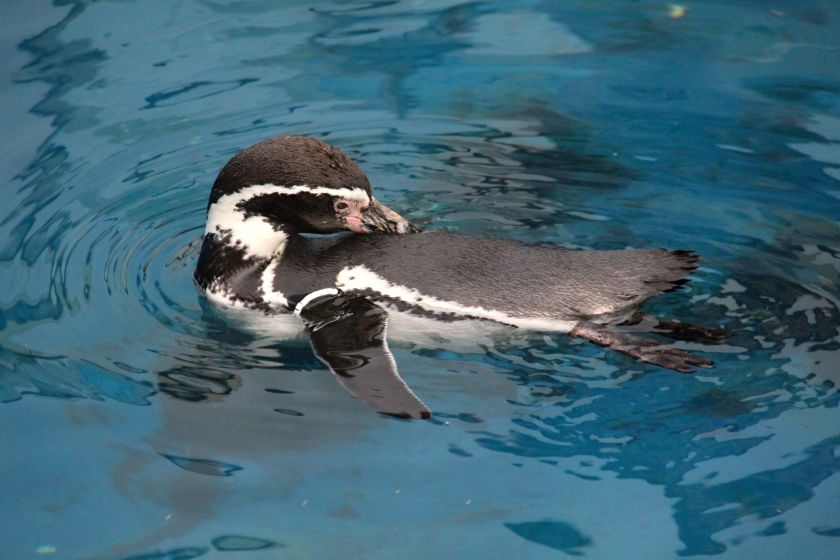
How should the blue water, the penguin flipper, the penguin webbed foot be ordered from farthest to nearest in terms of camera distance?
1. the penguin webbed foot
2. the penguin flipper
3. the blue water

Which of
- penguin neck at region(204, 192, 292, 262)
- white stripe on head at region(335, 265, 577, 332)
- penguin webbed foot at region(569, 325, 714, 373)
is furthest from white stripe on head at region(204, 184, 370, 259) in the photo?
penguin webbed foot at region(569, 325, 714, 373)

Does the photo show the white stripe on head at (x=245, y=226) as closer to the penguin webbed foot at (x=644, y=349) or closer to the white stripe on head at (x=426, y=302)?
the white stripe on head at (x=426, y=302)

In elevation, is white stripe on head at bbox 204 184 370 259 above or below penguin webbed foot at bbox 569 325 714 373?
above

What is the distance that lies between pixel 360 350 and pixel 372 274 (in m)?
0.29

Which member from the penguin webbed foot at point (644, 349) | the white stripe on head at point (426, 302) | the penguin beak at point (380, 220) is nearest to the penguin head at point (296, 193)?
the penguin beak at point (380, 220)

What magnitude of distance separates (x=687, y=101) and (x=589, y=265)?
6.96ft

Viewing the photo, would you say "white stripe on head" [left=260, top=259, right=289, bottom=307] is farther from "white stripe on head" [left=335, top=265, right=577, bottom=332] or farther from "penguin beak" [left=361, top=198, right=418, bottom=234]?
"penguin beak" [left=361, top=198, right=418, bottom=234]

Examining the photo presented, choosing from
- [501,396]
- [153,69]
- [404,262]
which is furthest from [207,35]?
[501,396]

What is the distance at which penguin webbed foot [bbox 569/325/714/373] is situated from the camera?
11.5 ft

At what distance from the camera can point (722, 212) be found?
14.9ft

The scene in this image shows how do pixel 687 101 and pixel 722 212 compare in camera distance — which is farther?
pixel 687 101

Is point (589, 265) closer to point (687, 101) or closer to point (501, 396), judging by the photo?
point (501, 396)

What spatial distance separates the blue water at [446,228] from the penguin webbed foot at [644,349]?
6cm

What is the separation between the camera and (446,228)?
174 inches
